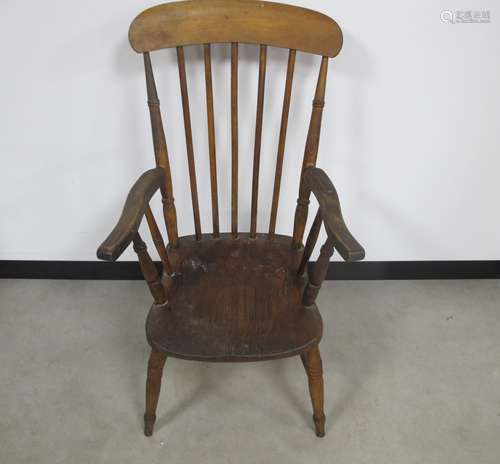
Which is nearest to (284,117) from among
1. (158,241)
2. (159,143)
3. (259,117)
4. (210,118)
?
(259,117)

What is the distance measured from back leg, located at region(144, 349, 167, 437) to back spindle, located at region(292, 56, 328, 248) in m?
0.43

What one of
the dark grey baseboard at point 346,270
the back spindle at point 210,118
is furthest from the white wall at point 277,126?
the back spindle at point 210,118

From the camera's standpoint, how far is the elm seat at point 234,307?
0.92 meters

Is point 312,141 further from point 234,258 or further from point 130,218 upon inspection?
point 130,218

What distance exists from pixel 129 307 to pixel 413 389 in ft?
3.03

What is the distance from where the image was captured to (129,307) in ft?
5.12

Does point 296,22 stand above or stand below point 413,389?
above

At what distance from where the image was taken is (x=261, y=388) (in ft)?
4.22

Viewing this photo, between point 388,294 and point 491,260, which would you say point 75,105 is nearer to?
point 388,294

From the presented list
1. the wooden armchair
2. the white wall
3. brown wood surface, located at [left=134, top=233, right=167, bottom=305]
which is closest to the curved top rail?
the wooden armchair

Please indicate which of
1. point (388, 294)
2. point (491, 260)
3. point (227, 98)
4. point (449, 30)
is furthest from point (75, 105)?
point (491, 260)

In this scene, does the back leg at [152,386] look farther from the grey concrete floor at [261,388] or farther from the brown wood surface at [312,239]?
the brown wood surface at [312,239]

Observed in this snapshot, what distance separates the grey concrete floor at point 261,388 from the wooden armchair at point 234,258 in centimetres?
10

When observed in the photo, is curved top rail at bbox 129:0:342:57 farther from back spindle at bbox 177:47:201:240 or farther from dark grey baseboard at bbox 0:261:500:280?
dark grey baseboard at bbox 0:261:500:280
